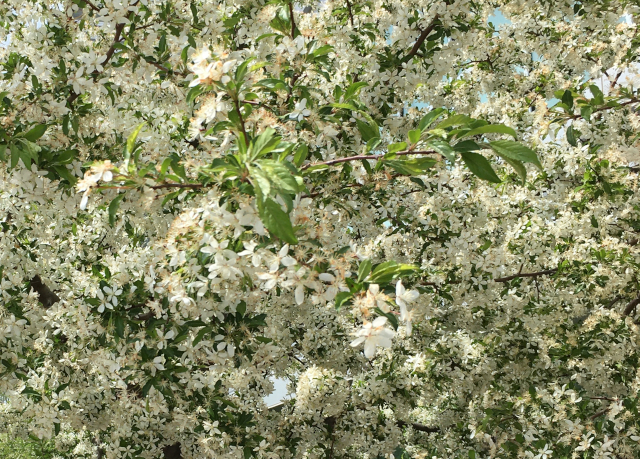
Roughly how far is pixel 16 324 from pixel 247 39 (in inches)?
112

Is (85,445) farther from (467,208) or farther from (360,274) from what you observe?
(360,274)

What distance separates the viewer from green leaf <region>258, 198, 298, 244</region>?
5.09 ft

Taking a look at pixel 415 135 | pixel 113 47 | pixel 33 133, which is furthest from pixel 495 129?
pixel 113 47

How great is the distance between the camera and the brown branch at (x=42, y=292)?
18.0ft

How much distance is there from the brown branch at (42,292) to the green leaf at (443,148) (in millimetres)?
4905

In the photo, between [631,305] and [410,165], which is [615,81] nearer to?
[631,305]

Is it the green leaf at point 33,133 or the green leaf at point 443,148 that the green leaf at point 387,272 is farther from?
the green leaf at point 33,133

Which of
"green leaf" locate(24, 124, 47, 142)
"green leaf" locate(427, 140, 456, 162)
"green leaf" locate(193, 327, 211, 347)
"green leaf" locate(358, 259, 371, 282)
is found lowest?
"green leaf" locate(193, 327, 211, 347)

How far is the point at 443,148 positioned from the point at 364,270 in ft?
1.58

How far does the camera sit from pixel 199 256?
2.19 metres

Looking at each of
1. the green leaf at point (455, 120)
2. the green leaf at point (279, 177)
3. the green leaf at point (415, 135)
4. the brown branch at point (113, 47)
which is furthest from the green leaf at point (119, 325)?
the green leaf at point (455, 120)

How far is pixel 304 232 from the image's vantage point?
6.73 feet

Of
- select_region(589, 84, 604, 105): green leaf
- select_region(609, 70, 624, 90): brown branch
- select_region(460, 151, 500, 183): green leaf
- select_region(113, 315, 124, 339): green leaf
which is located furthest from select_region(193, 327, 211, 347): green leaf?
select_region(609, 70, 624, 90): brown branch

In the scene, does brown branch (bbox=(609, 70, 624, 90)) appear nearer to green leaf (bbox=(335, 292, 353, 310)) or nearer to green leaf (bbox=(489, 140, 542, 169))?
green leaf (bbox=(489, 140, 542, 169))
